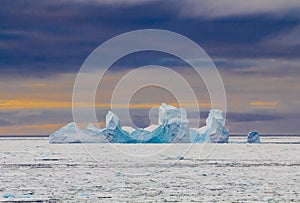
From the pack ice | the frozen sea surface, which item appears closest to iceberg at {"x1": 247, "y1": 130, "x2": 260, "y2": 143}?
the pack ice

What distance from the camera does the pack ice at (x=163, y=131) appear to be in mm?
48844

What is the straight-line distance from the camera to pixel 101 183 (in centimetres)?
1884

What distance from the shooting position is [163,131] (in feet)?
169

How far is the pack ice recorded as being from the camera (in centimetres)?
4884

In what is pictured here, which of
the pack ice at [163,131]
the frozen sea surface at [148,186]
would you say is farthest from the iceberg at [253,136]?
the frozen sea surface at [148,186]

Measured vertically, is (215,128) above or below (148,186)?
above

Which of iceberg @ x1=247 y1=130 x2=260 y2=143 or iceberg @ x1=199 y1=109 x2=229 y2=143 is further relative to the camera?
iceberg @ x1=247 y1=130 x2=260 y2=143

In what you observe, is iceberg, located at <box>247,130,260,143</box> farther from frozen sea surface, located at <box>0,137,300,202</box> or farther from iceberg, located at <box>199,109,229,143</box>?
frozen sea surface, located at <box>0,137,300,202</box>

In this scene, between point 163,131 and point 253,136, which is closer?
point 163,131

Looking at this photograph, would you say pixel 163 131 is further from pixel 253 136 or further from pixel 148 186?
pixel 148 186

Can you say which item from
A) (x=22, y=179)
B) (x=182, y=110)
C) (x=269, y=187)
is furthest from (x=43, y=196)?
(x=182, y=110)

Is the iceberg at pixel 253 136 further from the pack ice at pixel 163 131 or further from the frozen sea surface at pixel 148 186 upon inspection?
the frozen sea surface at pixel 148 186

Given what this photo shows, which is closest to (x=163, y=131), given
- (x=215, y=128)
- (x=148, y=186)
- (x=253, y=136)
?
(x=215, y=128)

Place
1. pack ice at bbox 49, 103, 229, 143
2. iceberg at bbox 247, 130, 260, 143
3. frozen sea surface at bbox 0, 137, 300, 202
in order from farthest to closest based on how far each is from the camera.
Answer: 1. iceberg at bbox 247, 130, 260, 143
2. pack ice at bbox 49, 103, 229, 143
3. frozen sea surface at bbox 0, 137, 300, 202
